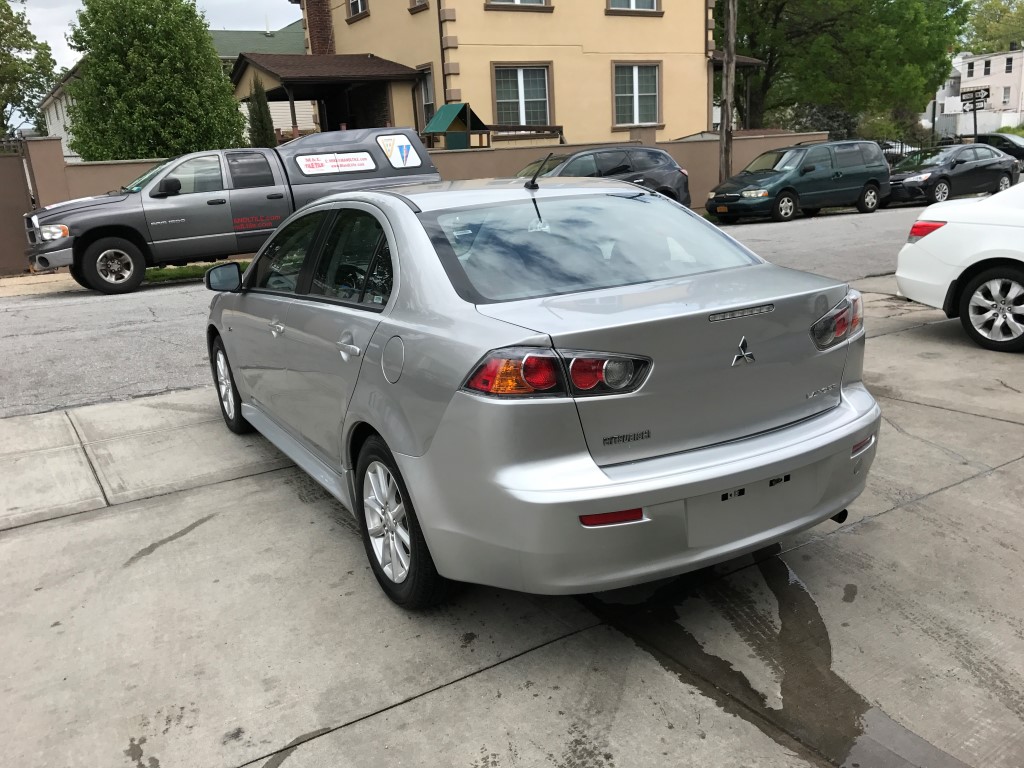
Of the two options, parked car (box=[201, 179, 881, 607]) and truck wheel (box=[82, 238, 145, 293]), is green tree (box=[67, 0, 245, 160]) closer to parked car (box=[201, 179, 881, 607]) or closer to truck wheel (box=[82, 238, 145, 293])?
truck wheel (box=[82, 238, 145, 293])

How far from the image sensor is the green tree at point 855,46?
32.4 m

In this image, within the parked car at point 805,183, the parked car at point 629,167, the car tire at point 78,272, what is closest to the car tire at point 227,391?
the car tire at point 78,272

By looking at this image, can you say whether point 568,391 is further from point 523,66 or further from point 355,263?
point 523,66

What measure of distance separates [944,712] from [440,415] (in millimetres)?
1811

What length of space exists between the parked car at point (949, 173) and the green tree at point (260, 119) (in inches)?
640

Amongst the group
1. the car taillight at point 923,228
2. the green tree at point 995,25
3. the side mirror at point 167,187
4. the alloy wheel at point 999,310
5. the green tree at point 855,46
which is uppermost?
the green tree at point 995,25

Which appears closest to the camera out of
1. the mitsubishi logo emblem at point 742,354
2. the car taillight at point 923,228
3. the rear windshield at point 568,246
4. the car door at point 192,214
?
the mitsubishi logo emblem at point 742,354

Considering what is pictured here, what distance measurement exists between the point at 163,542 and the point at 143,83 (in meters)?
18.5

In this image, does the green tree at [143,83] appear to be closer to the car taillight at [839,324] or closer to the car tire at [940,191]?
the car tire at [940,191]

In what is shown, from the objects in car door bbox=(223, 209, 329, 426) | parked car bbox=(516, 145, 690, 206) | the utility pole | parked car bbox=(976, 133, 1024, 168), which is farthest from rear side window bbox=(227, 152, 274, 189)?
parked car bbox=(976, 133, 1024, 168)

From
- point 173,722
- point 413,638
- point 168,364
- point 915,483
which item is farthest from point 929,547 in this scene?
point 168,364

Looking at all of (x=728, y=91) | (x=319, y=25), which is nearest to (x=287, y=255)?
(x=728, y=91)

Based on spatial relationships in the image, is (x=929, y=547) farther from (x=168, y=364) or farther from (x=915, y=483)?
(x=168, y=364)

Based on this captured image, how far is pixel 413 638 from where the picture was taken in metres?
3.24
